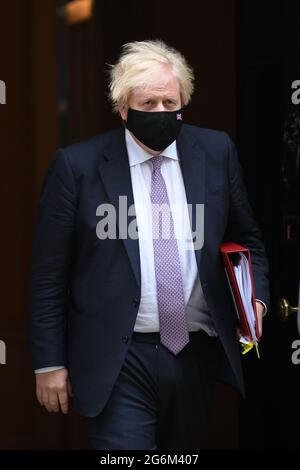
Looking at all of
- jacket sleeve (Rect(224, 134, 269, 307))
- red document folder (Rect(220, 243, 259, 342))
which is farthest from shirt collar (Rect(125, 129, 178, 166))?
red document folder (Rect(220, 243, 259, 342))

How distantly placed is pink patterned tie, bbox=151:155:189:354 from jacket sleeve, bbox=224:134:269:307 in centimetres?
32

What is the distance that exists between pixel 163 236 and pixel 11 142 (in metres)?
2.03

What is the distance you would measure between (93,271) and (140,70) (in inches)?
27.4

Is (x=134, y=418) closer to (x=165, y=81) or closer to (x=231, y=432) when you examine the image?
(x=165, y=81)

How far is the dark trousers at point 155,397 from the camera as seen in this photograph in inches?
134

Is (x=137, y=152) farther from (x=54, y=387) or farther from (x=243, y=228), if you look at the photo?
(x=54, y=387)

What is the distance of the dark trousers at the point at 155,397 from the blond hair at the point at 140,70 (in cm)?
82

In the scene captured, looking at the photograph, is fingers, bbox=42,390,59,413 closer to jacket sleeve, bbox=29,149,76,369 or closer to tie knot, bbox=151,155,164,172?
jacket sleeve, bbox=29,149,76,369

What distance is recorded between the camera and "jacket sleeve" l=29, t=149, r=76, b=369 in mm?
3438

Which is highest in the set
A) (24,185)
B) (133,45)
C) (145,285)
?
(133,45)

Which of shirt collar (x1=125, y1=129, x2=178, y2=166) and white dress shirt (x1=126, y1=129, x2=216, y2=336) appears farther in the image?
shirt collar (x1=125, y1=129, x2=178, y2=166)

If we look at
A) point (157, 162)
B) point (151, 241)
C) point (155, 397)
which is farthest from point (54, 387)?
point (157, 162)

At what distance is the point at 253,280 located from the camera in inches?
140

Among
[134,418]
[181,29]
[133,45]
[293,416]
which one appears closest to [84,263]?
[134,418]
